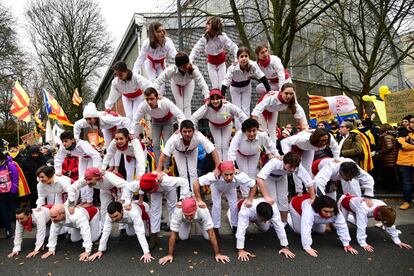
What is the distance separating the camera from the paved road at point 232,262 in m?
4.59

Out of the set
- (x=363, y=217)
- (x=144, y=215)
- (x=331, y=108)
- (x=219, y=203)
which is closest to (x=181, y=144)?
(x=219, y=203)

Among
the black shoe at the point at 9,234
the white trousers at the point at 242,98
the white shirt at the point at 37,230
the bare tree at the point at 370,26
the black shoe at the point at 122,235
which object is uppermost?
the bare tree at the point at 370,26

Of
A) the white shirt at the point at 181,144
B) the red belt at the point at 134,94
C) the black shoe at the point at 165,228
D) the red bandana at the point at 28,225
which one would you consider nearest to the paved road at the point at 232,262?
the red bandana at the point at 28,225

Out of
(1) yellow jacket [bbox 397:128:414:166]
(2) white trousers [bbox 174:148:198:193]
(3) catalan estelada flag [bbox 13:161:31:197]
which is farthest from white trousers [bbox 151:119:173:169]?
(1) yellow jacket [bbox 397:128:414:166]

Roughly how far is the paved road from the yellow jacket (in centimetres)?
208

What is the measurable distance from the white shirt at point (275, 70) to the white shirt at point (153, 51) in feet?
6.76

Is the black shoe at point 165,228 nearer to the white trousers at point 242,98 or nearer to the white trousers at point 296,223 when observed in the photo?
the white trousers at point 296,223

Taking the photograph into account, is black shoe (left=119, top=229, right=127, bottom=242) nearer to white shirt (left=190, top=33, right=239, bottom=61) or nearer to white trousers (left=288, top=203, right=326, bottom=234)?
white trousers (left=288, top=203, right=326, bottom=234)

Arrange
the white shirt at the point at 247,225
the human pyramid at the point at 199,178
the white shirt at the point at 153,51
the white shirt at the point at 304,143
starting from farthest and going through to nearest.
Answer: the white shirt at the point at 153,51 < the white shirt at the point at 304,143 < the human pyramid at the point at 199,178 < the white shirt at the point at 247,225

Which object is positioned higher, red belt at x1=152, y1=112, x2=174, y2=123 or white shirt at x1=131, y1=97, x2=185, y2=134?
white shirt at x1=131, y1=97, x2=185, y2=134

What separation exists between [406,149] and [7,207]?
28.8 ft

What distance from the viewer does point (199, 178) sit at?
225 inches

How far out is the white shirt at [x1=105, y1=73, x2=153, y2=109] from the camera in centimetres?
663

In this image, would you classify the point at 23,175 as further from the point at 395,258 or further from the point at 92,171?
the point at 395,258
